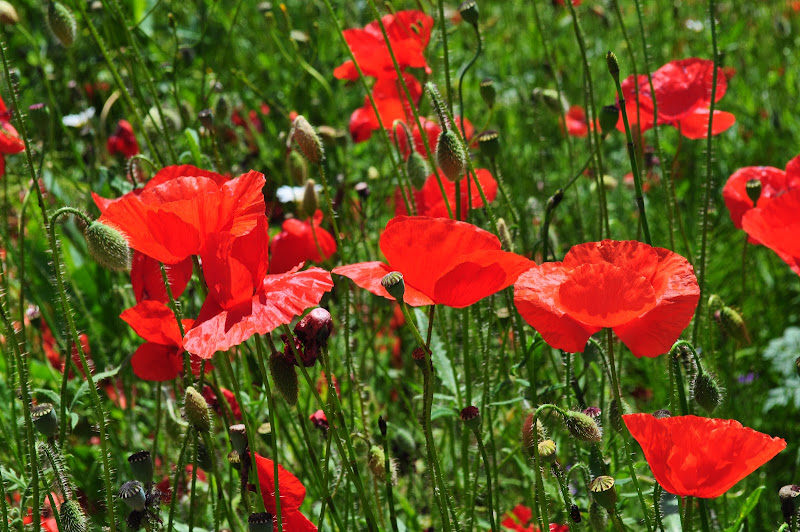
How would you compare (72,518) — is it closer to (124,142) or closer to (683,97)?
(683,97)

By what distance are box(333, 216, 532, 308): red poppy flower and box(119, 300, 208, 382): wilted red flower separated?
0.37 m

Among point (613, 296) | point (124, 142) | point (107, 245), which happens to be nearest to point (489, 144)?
point (613, 296)

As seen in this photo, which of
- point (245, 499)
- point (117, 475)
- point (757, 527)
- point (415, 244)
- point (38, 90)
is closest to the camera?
point (415, 244)

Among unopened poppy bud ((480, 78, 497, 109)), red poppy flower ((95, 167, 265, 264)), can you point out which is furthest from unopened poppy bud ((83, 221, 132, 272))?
unopened poppy bud ((480, 78, 497, 109))

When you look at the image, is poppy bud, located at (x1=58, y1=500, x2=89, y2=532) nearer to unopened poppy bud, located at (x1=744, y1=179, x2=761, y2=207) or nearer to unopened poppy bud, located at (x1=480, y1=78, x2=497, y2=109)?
unopened poppy bud, located at (x1=480, y1=78, x2=497, y2=109)

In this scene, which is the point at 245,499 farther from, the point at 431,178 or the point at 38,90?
the point at 38,90

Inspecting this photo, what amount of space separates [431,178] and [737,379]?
121cm

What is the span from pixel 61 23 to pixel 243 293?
1.07 m

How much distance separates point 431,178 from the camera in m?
1.90

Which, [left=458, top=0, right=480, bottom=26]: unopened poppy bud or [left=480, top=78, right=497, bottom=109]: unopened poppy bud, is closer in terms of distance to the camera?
[left=458, top=0, right=480, bottom=26]: unopened poppy bud

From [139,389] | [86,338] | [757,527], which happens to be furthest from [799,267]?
[139,389]

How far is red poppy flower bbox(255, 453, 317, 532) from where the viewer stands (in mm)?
1357

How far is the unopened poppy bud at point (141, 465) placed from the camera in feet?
4.18

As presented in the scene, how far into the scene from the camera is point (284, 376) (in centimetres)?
126
